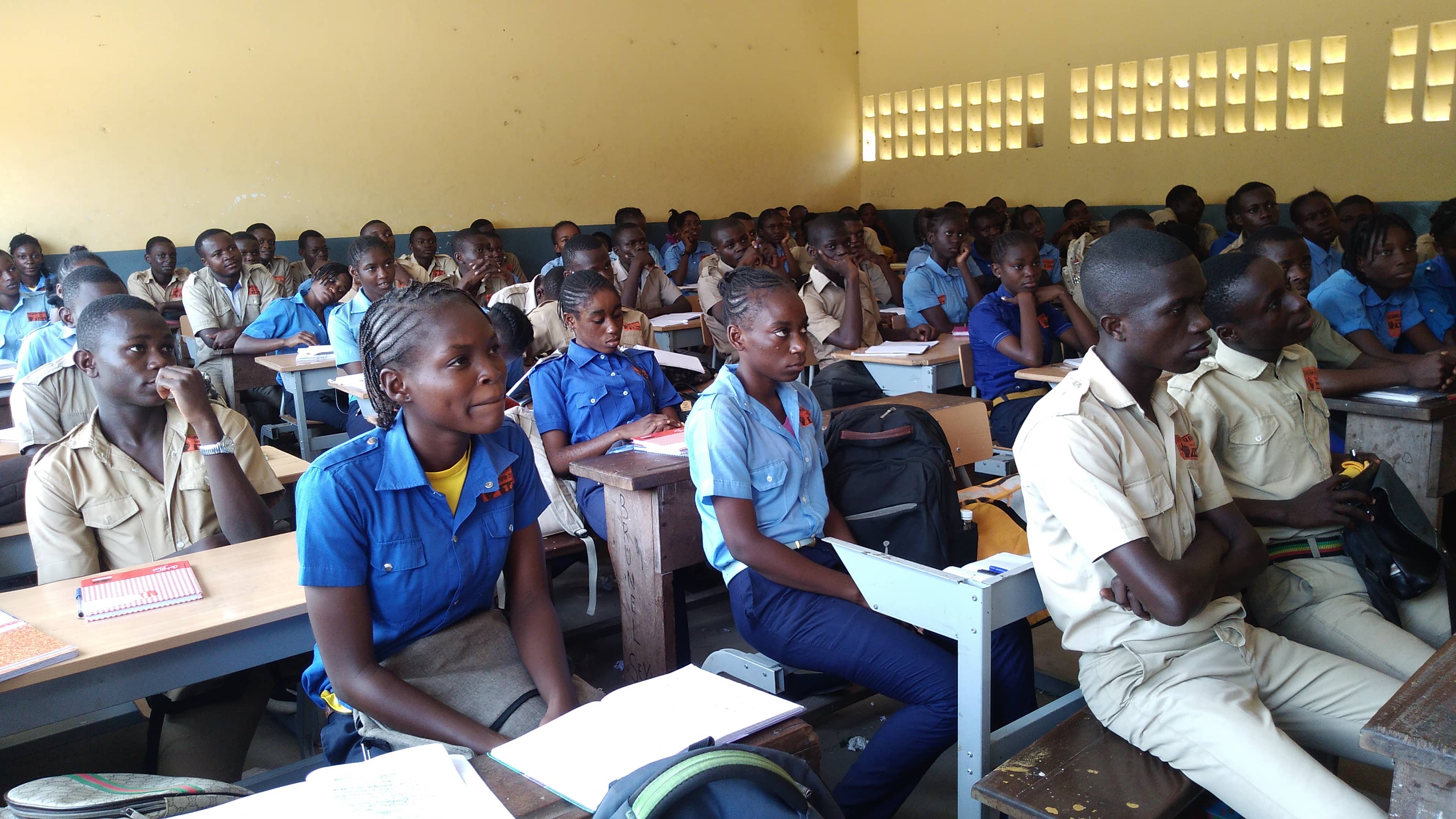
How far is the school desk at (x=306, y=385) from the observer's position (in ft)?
15.0

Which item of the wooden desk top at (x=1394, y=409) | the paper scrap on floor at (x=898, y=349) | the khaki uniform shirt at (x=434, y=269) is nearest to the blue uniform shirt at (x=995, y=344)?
the paper scrap on floor at (x=898, y=349)

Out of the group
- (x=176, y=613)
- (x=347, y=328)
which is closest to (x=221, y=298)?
(x=347, y=328)

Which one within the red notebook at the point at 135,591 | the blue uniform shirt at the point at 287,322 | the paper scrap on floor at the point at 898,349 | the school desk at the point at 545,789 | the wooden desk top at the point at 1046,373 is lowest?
the school desk at the point at 545,789

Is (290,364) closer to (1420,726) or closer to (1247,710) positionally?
(1247,710)

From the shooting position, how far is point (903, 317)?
5.64 m

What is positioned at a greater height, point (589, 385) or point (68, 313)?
point (68, 313)

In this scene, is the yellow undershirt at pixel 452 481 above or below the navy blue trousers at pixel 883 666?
above

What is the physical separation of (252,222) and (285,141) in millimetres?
694

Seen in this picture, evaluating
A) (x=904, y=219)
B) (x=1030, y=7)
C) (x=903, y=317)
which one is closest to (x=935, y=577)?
(x=903, y=317)

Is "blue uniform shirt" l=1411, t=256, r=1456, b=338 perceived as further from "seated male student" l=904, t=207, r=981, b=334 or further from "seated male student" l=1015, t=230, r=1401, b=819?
"seated male student" l=1015, t=230, r=1401, b=819

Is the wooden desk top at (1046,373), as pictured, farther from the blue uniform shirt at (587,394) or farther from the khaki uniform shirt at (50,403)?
the khaki uniform shirt at (50,403)

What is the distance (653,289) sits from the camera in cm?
678

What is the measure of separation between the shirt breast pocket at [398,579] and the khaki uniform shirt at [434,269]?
4.50 m

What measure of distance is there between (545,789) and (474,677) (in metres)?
0.49
